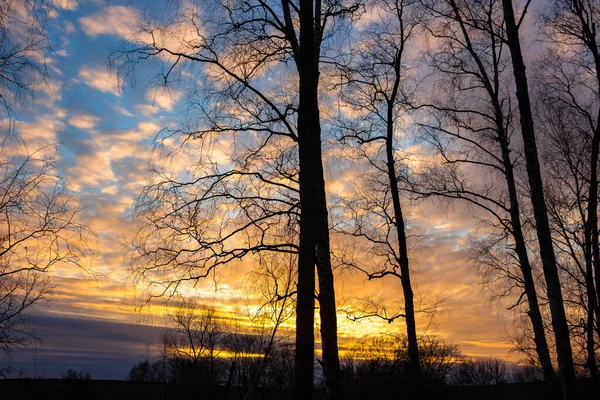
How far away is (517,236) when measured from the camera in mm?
12836

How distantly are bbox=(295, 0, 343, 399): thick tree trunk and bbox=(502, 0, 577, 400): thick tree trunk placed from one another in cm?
402

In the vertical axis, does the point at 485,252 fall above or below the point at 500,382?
above

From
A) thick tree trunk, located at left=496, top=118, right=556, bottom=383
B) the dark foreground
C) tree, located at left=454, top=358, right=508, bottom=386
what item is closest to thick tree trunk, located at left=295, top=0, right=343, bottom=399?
thick tree trunk, located at left=496, top=118, right=556, bottom=383

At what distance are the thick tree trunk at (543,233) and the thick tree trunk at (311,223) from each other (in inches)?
158

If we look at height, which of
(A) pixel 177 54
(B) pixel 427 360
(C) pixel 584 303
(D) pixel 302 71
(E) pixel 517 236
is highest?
(A) pixel 177 54

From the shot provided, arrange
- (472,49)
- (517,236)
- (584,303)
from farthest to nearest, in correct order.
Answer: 1. (584,303)
2. (472,49)
3. (517,236)

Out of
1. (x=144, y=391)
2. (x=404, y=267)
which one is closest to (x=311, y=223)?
(x=404, y=267)

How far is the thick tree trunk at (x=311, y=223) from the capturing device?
646cm

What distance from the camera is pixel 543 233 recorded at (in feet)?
29.5

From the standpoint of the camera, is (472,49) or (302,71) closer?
(302,71)

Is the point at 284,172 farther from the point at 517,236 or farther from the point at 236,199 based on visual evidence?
the point at 517,236

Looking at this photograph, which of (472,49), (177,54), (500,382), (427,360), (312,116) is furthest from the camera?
Result: (500,382)

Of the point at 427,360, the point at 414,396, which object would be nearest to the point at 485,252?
the point at 414,396

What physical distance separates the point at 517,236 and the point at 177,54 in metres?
9.79
